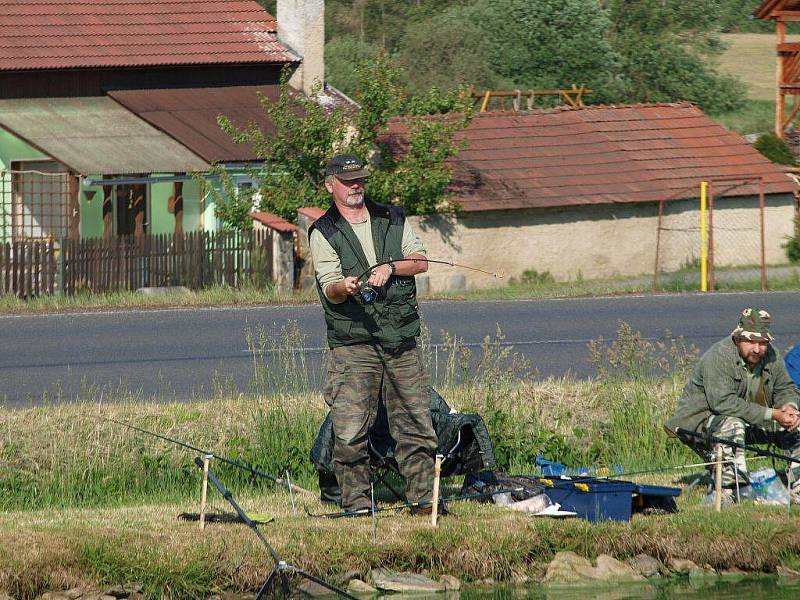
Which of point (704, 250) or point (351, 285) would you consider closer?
point (351, 285)

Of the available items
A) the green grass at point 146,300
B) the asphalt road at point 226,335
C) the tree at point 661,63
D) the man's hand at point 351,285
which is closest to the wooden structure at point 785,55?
the tree at point 661,63

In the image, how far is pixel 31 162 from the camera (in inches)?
1081

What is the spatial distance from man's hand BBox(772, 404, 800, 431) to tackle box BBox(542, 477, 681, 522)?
78cm

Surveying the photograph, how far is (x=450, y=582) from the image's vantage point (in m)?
8.38

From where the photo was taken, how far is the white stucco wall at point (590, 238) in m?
25.0

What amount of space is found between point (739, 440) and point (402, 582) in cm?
247

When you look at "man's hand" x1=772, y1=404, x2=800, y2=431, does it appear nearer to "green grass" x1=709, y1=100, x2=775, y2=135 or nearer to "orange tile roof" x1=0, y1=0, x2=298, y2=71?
"orange tile roof" x1=0, y1=0, x2=298, y2=71

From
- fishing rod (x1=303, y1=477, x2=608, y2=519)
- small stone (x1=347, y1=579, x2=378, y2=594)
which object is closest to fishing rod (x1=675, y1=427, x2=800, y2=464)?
fishing rod (x1=303, y1=477, x2=608, y2=519)

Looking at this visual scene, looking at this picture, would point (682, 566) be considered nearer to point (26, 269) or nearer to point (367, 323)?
point (367, 323)

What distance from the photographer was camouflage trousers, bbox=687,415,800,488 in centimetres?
936

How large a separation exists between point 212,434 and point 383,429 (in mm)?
2190

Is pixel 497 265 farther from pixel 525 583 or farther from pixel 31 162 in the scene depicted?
pixel 525 583

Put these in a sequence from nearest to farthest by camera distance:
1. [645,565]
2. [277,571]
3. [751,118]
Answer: [277,571] < [645,565] < [751,118]

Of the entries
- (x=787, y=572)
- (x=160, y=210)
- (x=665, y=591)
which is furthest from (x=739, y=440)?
(x=160, y=210)
